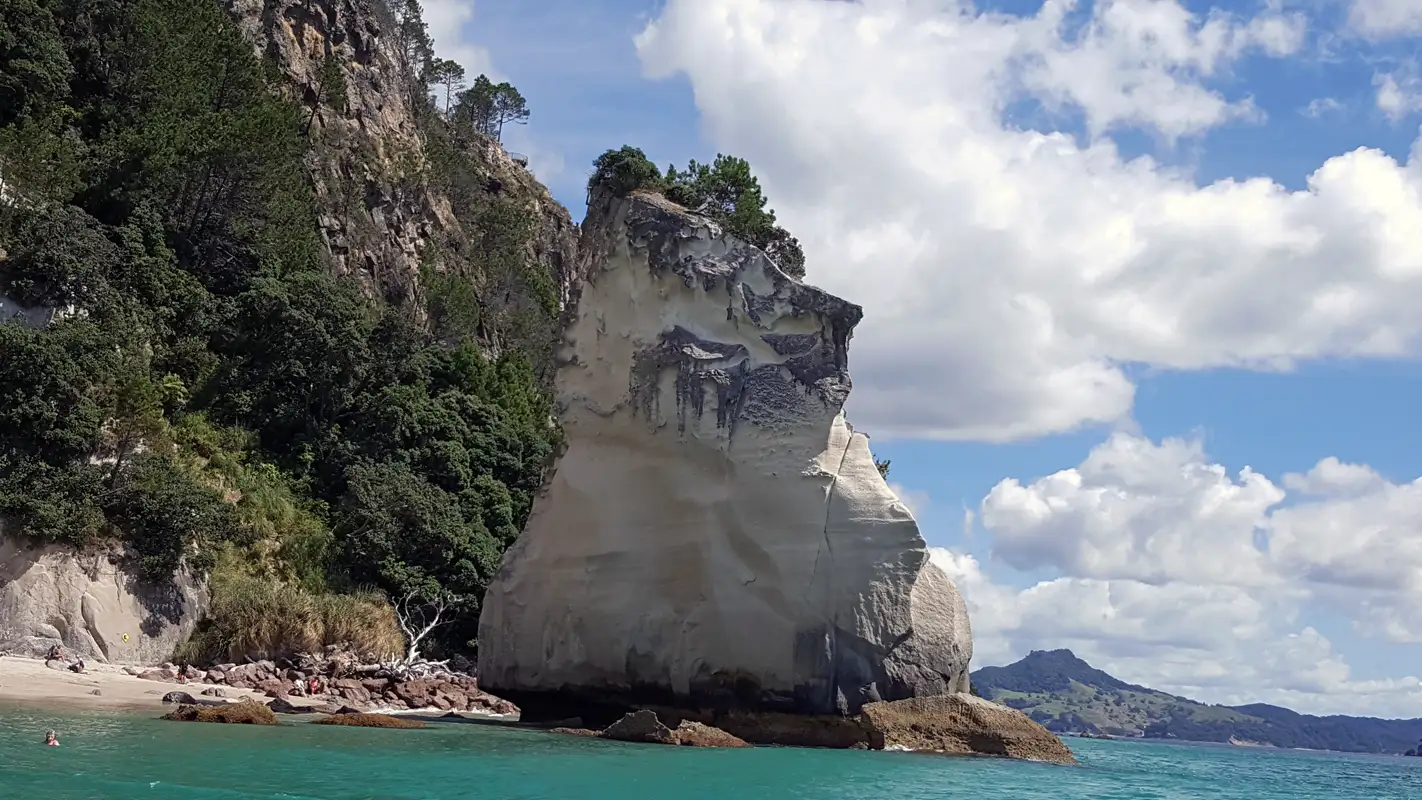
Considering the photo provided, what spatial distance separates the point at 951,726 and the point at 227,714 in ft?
37.1

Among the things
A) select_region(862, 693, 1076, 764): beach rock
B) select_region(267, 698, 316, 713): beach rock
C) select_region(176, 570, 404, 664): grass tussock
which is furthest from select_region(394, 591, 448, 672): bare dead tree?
select_region(862, 693, 1076, 764): beach rock

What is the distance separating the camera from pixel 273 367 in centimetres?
3644

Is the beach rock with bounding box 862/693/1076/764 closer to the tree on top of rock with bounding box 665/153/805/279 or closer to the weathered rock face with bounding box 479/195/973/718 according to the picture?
the weathered rock face with bounding box 479/195/973/718

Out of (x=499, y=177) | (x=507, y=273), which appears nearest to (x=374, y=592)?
(x=507, y=273)

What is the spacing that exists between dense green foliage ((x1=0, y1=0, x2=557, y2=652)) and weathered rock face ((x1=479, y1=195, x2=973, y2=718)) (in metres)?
9.52

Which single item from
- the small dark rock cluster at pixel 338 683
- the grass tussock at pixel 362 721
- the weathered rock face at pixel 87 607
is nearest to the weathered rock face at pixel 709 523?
the grass tussock at pixel 362 721

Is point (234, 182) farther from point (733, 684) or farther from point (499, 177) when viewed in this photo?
point (499, 177)

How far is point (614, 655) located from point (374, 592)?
13342 mm

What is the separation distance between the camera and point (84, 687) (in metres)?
22.4

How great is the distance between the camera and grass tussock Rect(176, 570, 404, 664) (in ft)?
92.7

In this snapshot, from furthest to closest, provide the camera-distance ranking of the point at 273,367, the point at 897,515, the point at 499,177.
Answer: the point at 499,177 → the point at 273,367 → the point at 897,515

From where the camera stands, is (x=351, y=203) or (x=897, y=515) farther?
(x=351, y=203)

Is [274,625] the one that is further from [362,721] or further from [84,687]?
[362,721]

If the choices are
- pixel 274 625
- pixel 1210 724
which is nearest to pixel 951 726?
pixel 274 625
